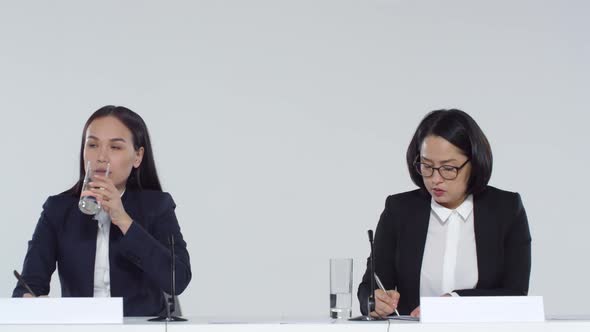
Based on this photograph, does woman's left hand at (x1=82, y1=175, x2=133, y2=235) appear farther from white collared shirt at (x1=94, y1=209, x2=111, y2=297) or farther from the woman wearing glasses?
the woman wearing glasses

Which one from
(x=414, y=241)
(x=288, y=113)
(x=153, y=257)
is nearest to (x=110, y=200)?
(x=153, y=257)

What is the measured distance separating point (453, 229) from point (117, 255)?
101 centimetres

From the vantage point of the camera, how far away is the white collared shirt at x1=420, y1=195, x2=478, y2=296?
2.70m

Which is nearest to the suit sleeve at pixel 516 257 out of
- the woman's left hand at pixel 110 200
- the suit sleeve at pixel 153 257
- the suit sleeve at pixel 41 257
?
the suit sleeve at pixel 153 257

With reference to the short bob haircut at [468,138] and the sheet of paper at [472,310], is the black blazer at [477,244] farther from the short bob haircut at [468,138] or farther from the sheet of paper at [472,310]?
the sheet of paper at [472,310]

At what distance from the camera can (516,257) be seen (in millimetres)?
2680

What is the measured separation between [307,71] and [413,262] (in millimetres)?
1646

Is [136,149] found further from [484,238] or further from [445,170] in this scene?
[484,238]

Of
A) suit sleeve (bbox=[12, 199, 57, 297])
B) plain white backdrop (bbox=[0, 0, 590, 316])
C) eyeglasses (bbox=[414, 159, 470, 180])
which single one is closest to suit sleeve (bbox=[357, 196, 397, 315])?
eyeglasses (bbox=[414, 159, 470, 180])

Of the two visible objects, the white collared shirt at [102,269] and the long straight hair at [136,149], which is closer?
the white collared shirt at [102,269]

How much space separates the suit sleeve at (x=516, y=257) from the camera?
264cm

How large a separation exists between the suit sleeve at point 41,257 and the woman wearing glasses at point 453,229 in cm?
94

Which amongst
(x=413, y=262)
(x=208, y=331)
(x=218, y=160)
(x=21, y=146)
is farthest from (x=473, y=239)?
(x=21, y=146)

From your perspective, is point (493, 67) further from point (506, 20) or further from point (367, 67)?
point (367, 67)
